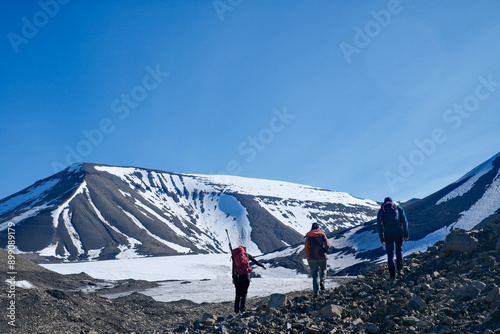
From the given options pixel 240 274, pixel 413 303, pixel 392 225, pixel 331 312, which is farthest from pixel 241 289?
pixel 413 303

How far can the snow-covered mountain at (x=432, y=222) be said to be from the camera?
65.4 metres

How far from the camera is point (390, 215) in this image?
1121 centimetres

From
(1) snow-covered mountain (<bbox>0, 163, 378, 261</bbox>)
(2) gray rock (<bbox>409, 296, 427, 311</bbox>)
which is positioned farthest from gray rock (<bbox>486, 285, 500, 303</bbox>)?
(1) snow-covered mountain (<bbox>0, 163, 378, 261</bbox>)

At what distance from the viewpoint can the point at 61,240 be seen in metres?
124

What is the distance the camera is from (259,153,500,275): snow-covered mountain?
65375 mm

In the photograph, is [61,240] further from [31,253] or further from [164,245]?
[164,245]

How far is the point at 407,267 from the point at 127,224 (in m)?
143

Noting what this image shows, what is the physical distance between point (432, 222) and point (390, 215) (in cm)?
6696

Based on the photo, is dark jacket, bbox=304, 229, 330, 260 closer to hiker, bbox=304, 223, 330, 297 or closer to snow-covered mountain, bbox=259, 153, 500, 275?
hiker, bbox=304, 223, 330, 297

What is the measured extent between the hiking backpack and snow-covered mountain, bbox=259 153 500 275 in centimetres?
5399

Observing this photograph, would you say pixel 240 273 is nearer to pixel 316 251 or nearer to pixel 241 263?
pixel 241 263

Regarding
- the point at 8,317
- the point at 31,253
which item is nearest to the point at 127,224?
the point at 31,253

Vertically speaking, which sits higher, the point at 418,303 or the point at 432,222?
the point at 432,222

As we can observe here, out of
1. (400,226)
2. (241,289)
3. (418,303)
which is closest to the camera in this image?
(418,303)
